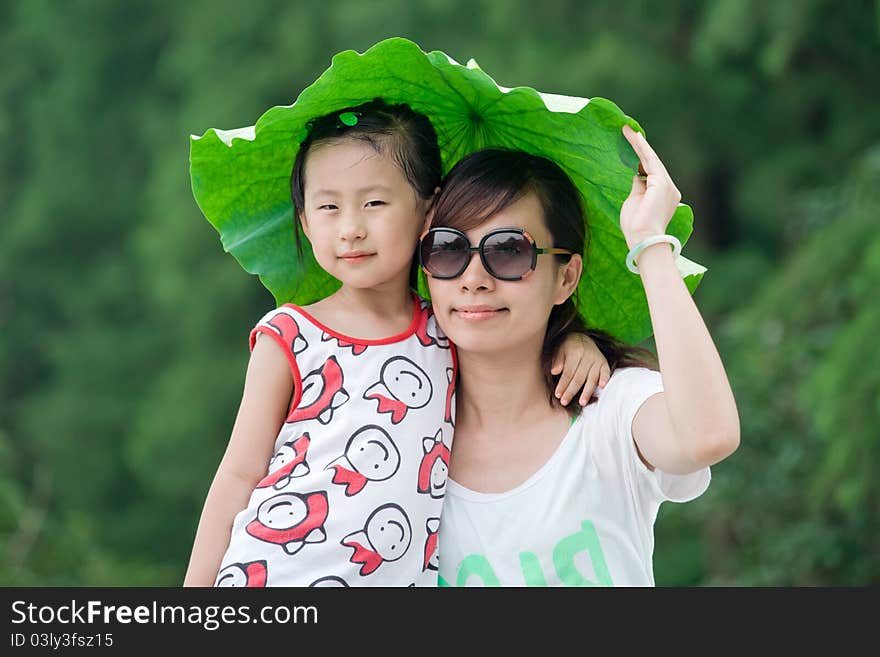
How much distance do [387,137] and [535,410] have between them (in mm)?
523

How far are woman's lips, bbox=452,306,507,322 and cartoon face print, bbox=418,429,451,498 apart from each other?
194 mm

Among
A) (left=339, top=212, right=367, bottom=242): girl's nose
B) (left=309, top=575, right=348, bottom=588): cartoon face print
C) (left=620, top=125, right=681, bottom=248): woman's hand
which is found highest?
(left=339, top=212, right=367, bottom=242): girl's nose

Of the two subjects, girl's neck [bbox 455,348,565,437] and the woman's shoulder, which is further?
girl's neck [bbox 455,348,565,437]

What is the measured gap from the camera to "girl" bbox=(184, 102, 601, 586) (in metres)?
2.01

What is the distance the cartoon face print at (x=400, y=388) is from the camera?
2088 millimetres

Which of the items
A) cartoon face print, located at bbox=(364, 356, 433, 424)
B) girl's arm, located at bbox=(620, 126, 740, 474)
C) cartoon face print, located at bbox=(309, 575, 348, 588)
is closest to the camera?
girl's arm, located at bbox=(620, 126, 740, 474)

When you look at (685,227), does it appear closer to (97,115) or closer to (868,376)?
(868,376)

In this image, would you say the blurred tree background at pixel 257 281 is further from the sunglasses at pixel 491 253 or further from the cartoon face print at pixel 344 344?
the cartoon face print at pixel 344 344

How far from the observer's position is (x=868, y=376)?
4.98 m

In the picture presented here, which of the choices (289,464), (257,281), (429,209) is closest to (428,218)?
(429,209)

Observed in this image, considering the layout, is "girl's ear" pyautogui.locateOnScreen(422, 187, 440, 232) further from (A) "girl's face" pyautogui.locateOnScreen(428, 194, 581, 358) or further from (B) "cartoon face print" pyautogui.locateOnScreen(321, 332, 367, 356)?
(B) "cartoon face print" pyautogui.locateOnScreen(321, 332, 367, 356)

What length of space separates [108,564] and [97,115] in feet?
22.7

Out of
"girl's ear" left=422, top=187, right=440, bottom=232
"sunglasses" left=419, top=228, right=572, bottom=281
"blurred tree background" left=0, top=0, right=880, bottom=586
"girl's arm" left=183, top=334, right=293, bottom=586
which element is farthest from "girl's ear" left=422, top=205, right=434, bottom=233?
"blurred tree background" left=0, top=0, right=880, bottom=586

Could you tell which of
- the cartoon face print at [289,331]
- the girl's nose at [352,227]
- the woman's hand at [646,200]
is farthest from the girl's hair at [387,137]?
the woman's hand at [646,200]
